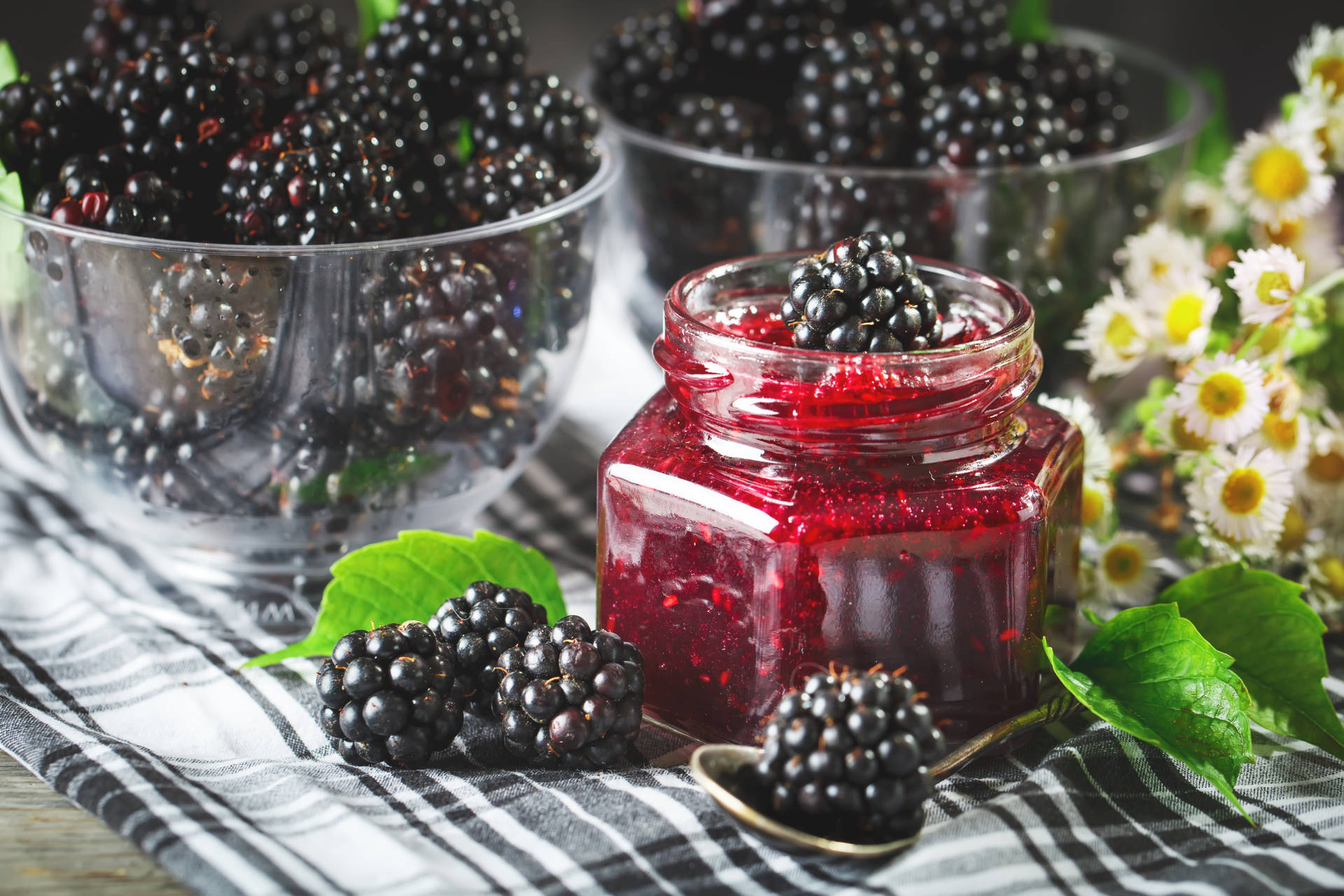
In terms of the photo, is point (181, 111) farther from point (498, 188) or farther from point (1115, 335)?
point (1115, 335)

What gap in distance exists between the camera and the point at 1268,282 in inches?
45.7

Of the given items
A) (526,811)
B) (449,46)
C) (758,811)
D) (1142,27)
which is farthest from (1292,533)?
(1142,27)

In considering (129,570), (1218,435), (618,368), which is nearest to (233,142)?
(129,570)

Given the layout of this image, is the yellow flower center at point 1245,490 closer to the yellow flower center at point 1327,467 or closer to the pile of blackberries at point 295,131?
the yellow flower center at point 1327,467

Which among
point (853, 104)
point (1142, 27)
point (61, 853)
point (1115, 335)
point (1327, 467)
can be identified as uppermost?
point (1142, 27)

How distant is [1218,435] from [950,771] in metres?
0.44

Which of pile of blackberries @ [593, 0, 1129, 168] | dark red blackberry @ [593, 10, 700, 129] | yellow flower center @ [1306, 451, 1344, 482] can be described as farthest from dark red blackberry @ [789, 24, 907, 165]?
yellow flower center @ [1306, 451, 1344, 482]

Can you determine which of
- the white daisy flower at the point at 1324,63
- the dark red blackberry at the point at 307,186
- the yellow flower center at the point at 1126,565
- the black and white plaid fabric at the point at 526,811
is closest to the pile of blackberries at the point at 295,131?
the dark red blackberry at the point at 307,186

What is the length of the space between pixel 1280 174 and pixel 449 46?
84 cm

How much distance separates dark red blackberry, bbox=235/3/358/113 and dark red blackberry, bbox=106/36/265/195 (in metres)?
0.12

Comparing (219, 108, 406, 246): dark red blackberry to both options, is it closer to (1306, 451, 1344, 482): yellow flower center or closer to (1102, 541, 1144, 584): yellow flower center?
(1102, 541, 1144, 584): yellow flower center

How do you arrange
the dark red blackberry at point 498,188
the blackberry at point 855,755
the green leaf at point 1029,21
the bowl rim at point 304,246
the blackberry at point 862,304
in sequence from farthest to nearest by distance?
the green leaf at point 1029,21 → the dark red blackberry at point 498,188 → the bowl rim at point 304,246 → the blackberry at point 862,304 → the blackberry at point 855,755

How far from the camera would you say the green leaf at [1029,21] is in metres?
1.57

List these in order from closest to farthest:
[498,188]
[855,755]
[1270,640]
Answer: [855,755], [1270,640], [498,188]
